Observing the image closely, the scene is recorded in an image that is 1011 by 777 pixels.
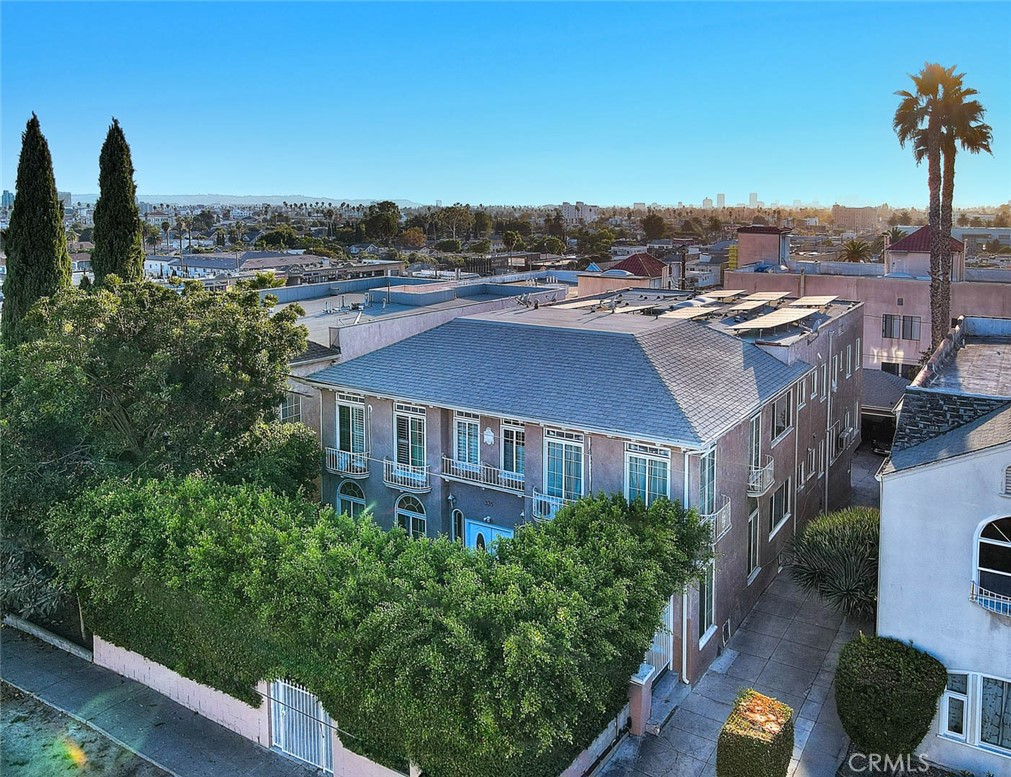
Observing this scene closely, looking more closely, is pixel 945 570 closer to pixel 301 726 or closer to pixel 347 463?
pixel 301 726

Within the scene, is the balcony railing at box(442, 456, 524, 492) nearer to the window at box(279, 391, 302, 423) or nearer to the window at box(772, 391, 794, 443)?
the window at box(279, 391, 302, 423)

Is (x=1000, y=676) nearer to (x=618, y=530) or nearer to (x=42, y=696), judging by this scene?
(x=618, y=530)

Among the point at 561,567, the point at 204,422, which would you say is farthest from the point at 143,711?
the point at 561,567

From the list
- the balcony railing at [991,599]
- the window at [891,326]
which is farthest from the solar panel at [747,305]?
the window at [891,326]

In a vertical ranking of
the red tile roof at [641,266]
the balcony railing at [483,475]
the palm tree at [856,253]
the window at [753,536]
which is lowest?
the window at [753,536]

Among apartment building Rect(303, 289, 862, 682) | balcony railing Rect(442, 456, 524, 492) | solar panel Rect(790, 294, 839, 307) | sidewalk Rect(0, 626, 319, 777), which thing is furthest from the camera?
solar panel Rect(790, 294, 839, 307)

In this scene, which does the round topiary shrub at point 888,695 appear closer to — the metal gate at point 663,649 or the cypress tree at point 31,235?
the metal gate at point 663,649

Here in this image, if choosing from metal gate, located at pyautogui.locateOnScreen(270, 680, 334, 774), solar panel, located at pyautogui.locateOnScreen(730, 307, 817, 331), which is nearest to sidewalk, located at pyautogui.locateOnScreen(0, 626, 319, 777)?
metal gate, located at pyautogui.locateOnScreen(270, 680, 334, 774)
